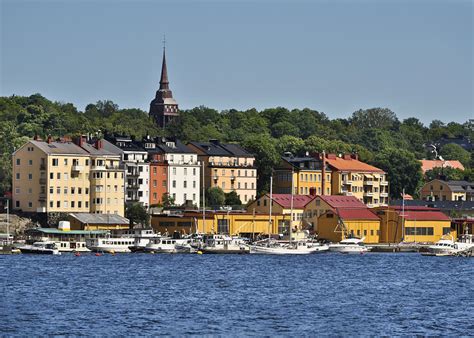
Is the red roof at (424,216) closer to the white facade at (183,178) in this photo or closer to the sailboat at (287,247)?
the sailboat at (287,247)

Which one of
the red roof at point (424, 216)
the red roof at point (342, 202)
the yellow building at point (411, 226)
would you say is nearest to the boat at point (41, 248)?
the red roof at point (342, 202)

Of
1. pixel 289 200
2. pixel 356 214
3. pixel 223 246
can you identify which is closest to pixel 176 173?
pixel 289 200

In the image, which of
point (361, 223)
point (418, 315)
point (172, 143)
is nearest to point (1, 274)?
point (418, 315)

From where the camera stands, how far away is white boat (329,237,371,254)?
123m

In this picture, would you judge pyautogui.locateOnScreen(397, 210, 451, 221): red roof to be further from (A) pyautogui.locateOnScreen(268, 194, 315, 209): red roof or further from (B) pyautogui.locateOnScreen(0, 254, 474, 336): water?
(B) pyautogui.locateOnScreen(0, 254, 474, 336): water

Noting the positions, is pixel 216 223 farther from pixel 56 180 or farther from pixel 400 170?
pixel 400 170

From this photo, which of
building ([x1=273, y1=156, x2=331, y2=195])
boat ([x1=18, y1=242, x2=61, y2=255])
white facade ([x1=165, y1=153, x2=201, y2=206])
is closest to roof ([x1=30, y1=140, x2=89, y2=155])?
white facade ([x1=165, y1=153, x2=201, y2=206])

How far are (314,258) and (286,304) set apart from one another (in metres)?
44.4

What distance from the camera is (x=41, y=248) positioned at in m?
112

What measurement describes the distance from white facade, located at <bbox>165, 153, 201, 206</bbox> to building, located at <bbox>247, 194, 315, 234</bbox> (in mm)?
11114

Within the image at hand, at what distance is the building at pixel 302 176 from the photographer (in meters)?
156

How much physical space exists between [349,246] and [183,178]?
89.4 ft

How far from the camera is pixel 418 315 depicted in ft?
215

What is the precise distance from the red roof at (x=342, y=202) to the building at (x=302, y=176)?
48.7 feet
